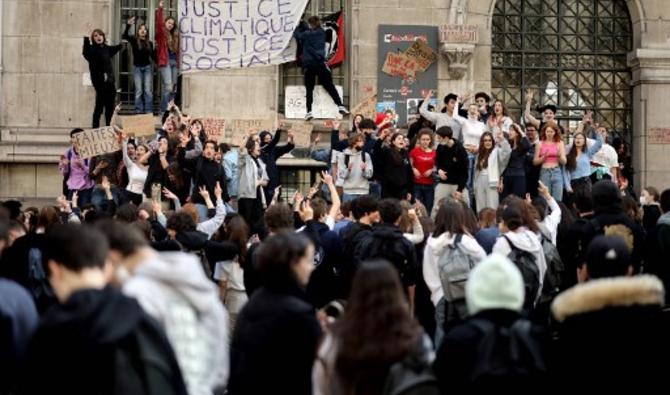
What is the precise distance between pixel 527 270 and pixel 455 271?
64cm

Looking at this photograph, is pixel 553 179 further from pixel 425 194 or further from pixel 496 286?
pixel 496 286

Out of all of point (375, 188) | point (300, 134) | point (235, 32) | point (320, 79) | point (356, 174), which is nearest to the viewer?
point (356, 174)

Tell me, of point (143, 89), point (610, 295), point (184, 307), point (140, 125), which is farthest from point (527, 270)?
Answer: point (143, 89)

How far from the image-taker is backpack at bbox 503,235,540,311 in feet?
34.8

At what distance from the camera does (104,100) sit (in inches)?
816

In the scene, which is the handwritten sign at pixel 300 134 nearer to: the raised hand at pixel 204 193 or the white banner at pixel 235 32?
the raised hand at pixel 204 193

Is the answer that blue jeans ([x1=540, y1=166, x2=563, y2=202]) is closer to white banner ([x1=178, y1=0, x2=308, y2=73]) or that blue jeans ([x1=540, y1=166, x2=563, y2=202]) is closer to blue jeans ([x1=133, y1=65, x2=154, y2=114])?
white banner ([x1=178, y1=0, x2=308, y2=73])

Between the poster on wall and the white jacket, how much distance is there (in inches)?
429

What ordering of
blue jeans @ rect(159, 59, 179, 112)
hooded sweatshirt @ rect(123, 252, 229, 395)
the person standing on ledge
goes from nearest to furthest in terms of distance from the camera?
hooded sweatshirt @ rect(123, 252, 229, 395) < the person standing on ledge < blue jeans @ rect(159, 59, 179, 112)

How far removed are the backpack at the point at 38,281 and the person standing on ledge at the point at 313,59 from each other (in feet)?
36.8

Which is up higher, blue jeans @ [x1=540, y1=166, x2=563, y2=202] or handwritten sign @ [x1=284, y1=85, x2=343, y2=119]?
handwritten sign @ [x1=284, y1=85, x2=343, y2=119]

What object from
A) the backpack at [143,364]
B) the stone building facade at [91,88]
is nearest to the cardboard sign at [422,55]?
the stone building facade at [91,88]

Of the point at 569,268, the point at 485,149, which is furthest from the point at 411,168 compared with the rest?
the point at 569,268

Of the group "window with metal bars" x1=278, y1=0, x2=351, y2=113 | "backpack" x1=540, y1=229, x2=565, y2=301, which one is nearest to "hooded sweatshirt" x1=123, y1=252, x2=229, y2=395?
"backpack" x1=540, y1=229, x2=565, y2=301
